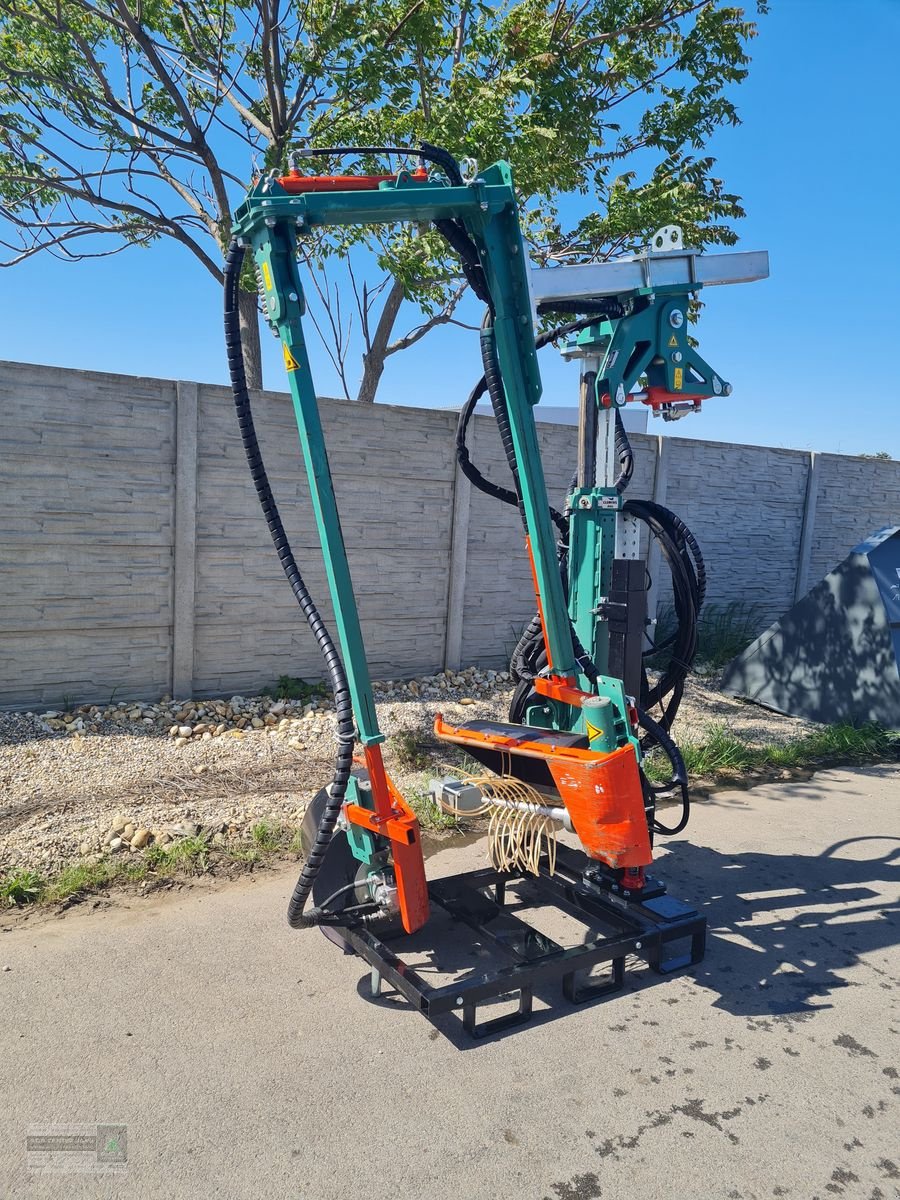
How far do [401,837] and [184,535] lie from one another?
11.4ft

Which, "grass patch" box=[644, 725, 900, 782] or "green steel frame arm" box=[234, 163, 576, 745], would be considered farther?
"grass patch" box=[644, 725, 900, 782]

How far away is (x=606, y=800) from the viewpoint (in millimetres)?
2830

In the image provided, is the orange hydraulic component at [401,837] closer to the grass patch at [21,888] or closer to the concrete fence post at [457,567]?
the grass patch at [21,888]

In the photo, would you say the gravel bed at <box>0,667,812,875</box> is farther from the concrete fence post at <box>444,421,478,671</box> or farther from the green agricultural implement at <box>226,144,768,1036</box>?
the green agricultural implement at <box>226,144,768,1036</box>

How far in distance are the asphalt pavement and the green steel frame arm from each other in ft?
3.31

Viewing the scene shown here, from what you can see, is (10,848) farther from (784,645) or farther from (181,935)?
(784,645)

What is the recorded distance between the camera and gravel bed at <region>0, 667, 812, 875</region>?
398 centimetres

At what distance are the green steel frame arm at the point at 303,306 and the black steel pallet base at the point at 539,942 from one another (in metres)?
0.80

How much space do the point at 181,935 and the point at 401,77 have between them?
669 centimetres

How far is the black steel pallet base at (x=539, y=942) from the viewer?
2.66m

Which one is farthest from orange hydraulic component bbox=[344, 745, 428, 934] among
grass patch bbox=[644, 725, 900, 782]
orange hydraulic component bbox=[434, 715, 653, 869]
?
grass patch bbox=[644, 725, 900, 782]

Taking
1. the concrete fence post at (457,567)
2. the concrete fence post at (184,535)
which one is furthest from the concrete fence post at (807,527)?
the concrete fence post at (184,535)

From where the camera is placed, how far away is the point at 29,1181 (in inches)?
79.7

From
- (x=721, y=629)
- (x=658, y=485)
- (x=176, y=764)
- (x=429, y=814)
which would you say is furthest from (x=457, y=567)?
(x=721, y=629)
